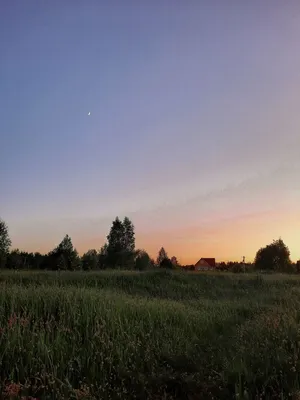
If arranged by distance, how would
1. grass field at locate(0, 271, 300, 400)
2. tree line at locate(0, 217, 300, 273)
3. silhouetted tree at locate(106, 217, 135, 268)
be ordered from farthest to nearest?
silhouetted tree at locate(106, 217, 135, 268) → tree line at locate(0, 217, 300, 273) → grass field at locate(0, 271, 300, 400)

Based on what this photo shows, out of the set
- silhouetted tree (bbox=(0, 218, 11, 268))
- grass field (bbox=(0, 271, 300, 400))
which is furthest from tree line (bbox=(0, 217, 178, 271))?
grass field (bbox=(0, 271, 300, 400))

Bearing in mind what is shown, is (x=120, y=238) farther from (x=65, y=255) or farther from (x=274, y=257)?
(x=274, y=257)

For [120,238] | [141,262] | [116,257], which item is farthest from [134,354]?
[120,238]

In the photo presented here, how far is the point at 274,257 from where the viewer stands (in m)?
65.9

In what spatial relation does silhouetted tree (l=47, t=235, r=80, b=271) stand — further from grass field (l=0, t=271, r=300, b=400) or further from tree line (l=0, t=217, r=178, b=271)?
grass field (l=0, t=271, r=300, b=400)

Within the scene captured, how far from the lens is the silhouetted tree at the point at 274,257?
2539 inches

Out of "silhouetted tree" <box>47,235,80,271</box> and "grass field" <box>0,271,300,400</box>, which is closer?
"grass field" <box>0,271,300,400</box>

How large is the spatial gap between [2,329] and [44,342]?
0.72 metres

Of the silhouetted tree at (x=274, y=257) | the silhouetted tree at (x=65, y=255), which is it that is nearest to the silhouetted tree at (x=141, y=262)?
the silhouetted tree at (x=65, y=255)

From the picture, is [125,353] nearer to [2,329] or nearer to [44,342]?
[44,342]

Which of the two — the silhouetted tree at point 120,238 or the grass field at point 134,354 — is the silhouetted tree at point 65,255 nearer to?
the silhouetted tree at point 120,238

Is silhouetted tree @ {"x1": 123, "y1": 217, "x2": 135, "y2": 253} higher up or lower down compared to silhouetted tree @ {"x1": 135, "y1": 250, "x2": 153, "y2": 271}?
higher up

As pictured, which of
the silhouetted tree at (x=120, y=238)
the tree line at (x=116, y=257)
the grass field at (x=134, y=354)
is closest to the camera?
the grass field at (x=134, y=354)

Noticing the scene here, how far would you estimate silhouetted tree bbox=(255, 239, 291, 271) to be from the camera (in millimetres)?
64500
